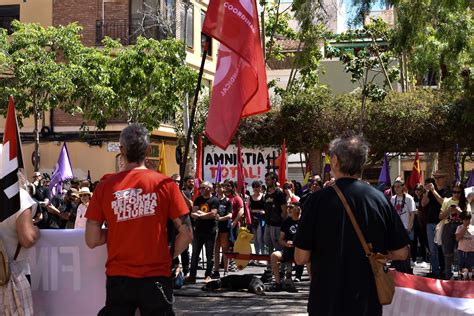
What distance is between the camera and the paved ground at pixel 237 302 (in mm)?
11219

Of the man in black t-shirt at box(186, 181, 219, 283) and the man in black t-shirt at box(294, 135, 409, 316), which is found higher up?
the man in black t-shirt at box(294, 135, 409, 316)

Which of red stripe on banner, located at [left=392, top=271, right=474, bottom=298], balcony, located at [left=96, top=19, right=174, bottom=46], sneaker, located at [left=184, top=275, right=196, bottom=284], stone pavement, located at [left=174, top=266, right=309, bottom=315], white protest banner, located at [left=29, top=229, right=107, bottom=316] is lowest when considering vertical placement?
sneaker, located at [left=184, top=275, right=196, bottom=284]

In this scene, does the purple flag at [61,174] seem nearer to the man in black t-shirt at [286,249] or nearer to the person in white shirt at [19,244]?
the man in black t-shirt at [286,249]

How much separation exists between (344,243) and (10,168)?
252 centimetres

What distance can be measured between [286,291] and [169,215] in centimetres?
853

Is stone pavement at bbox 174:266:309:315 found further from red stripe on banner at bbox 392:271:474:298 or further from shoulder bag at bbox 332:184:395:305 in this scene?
shoulder bag at bbox 332:184:395:305

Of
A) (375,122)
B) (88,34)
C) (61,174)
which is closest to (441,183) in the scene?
(61,174)

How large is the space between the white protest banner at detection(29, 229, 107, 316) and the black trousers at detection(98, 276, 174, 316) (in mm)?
1148

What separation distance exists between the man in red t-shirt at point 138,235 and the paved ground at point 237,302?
577cm

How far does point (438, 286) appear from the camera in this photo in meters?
7.50

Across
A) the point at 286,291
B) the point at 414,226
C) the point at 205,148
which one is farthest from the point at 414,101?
the point at 286,291

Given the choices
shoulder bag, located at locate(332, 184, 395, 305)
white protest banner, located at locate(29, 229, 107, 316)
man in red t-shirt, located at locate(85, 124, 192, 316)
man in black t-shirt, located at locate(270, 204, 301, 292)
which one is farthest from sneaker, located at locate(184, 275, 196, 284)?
shoulder bag, located at locate(332, 184, 395, 305)

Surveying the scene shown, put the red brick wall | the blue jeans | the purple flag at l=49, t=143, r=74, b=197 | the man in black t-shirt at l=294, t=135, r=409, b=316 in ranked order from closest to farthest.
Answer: the man in black t-shirt at l=294, t=135, r=409, b=316, the blue jeans, the purple flag at l=49, t=143, r=74, b=197, the red brick wall

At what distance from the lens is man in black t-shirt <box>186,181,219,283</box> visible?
1458 cm
